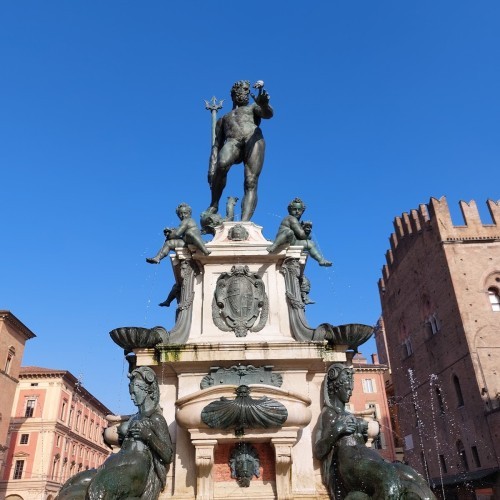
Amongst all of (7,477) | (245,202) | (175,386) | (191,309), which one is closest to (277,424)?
(175,386)

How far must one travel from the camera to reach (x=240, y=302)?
7109 millimetres

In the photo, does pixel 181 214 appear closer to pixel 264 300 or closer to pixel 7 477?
pixel 264 300

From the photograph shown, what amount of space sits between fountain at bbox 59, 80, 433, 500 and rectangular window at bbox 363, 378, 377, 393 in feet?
162

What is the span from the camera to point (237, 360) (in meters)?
6.43

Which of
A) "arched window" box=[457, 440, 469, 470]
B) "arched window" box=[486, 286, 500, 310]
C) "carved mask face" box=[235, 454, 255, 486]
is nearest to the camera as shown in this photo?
"carved mask face" box=[235, 454, 255, 486]

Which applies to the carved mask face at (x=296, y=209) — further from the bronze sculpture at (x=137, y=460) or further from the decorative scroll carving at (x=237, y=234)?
the bronze sculpture at (x=137, y=460)

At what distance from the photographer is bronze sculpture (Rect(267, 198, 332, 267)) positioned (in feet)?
24.6

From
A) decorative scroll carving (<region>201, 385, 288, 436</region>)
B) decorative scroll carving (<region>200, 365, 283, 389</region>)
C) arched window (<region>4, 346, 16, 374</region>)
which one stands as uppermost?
arched window (<region>4, 346, 16, 374</region>)

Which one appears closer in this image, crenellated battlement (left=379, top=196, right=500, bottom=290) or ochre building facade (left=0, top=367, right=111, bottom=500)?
crenellated battlement (left=379, top=196, right=500, bottom=290)

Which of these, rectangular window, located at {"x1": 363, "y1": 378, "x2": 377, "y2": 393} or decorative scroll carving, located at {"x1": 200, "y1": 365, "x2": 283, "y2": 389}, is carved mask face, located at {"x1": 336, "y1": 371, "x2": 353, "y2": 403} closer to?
decorative scroll carving, located at {"x1": 200, "y1": 365, "x2": 283, "y2": 389}

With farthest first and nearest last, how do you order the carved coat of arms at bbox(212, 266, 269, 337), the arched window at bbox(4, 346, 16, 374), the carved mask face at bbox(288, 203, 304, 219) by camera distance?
the arched window at bbox(4, 346, 16, 374) → the carved mask face at bbox(288, 203, 304, 219) → the carved coat of arms at bbox(212, 266, 269, 337)

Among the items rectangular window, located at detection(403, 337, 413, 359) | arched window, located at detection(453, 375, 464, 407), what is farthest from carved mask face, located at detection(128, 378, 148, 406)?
rectangular window, located at detection(403, 337, 413, 359)

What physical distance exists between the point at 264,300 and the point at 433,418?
1600 inches

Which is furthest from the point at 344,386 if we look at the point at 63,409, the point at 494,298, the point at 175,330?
the point at 63,409
